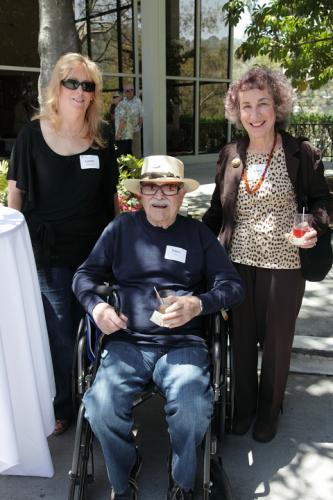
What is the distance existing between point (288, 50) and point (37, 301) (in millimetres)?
5969

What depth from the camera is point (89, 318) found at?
→ 7.49 feet

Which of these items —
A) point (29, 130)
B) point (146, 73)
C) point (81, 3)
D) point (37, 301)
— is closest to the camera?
point (37, 301)

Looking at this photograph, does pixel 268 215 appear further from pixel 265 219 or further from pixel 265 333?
pixel 265 333

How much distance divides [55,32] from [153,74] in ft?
24.2

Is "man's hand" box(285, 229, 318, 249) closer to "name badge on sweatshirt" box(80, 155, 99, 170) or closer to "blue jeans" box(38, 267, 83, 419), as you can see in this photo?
"name badge on sweatshirt" box(80, 155, 99, 170)

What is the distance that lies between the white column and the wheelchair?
9.35 metres

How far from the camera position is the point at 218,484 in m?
2.10

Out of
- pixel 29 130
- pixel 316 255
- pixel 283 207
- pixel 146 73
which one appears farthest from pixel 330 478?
pixel 146 73

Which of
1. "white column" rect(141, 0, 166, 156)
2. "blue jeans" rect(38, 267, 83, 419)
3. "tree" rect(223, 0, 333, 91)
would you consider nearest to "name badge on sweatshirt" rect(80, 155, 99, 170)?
"blue jeans" rect(38, 267, 83, 419)

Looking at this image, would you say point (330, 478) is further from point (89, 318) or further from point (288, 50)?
point (288, 50)

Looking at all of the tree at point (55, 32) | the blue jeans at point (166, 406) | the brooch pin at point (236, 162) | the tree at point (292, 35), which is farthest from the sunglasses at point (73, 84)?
the tree at point (292, 35)

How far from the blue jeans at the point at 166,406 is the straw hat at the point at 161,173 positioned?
2.65 ft

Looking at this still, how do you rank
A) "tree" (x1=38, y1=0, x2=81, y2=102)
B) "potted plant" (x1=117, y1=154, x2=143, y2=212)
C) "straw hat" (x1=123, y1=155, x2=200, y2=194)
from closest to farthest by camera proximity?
"straw hat" (x1=123, y1=155, x2=200, y2=194) → "tree" (x1=38, y1=0, x2=81, y2=102) → "potted plant" (x1=117, y1=154, x2=143, y2=212)

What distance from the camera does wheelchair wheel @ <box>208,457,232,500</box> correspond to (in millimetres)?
2066
